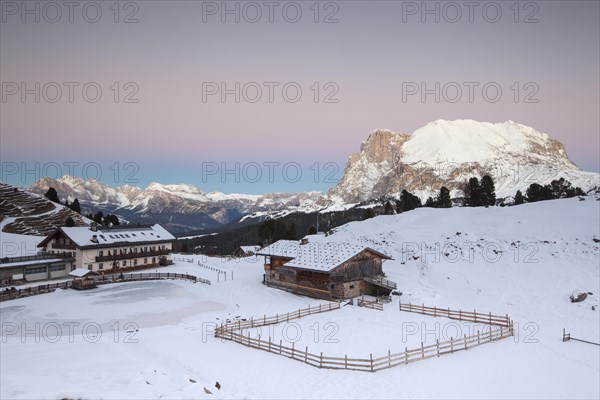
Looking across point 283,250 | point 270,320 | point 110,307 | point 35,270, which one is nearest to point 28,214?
point 35,270

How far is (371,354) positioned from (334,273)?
1956cm

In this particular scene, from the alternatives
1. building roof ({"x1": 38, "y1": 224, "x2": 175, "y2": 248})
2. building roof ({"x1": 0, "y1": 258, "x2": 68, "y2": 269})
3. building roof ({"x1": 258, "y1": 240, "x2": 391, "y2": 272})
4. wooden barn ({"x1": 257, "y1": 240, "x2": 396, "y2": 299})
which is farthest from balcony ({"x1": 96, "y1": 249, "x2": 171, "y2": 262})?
wooden barn ({"x1": 257, "y1": 240, "x2": 396, "y2": 299})

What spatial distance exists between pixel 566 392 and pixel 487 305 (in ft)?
61.1

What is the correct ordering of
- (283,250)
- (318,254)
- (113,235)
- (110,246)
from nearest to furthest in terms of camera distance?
(318,254) → (283,250) → (110,246) → (113,235)

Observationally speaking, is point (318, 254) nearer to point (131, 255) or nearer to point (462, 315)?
point (462, 315)

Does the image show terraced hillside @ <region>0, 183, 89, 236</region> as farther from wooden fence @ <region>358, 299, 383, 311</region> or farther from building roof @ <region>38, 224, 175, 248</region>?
wooden fence @ <region>358, 299, 383, 311</region>

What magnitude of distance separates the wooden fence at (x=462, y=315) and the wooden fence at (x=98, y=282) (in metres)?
27.3

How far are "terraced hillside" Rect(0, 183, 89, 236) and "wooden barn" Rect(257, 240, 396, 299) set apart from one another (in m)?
73.5

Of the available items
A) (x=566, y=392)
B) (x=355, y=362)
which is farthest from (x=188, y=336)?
(x=566, y=392)

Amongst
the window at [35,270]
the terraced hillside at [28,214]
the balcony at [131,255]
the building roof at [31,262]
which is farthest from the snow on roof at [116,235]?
the terraced hillside at [28,214]

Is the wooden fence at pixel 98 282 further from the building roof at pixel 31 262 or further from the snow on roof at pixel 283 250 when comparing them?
the snow on roof at pixel 283 250

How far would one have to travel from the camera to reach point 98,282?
174 feet

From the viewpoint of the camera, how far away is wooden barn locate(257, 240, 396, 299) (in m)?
44.9

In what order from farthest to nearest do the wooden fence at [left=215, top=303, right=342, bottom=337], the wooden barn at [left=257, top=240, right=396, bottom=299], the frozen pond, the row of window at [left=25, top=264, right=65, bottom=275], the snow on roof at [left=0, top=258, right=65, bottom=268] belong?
1. the row of window at [left=25, top=264, right=65, bottom=275]
2. the snow on roof at [left=0, top=258, right=65, bottom=268]
3. the wooden barn at [left=257, top=240, right=396, bottom=299]
4. the frozen pond
5. the wooden fence at [left=215, top=303, right=342, bottom=337]
